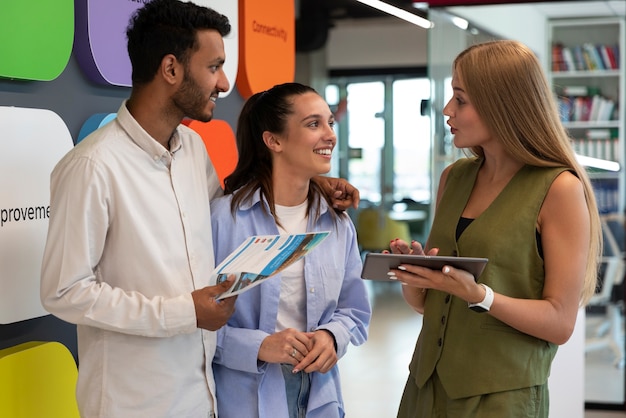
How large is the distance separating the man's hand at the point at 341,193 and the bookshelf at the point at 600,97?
8.10m

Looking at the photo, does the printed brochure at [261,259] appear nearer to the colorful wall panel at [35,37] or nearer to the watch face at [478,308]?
the watch face at [478,308]

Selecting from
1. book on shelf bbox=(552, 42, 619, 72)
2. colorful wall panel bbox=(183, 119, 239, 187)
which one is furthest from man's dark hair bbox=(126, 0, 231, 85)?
book on shelf bbox=(552, 42, 619, 72)

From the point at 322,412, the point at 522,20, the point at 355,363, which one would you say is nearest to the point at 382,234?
the point at 522,20

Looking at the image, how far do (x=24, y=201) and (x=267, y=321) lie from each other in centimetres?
73

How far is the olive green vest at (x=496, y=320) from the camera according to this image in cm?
208

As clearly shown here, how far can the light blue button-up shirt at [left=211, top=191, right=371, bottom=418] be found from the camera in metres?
2.18

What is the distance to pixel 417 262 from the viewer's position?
192 centimetres

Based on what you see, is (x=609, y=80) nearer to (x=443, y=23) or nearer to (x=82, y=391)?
(x=443, y=23)

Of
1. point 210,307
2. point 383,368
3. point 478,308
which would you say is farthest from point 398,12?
point 210,307

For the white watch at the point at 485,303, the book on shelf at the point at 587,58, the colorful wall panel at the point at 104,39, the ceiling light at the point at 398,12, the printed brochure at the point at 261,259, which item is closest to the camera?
the printed brochure at the point at 261,259

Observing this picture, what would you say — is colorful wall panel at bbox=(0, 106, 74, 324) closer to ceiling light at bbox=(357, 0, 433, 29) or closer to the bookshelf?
ceiling light at bbox=(357, 0, 433, 29)

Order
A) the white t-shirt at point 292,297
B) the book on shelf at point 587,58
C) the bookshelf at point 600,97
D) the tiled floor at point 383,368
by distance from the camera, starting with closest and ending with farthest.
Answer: the white t-shirt at point 292,297 < the tiled floor at point 383,368 < the bookshelf at point 600,97 < the book on shelf at point 587,58

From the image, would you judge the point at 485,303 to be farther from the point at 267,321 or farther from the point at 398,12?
the point at 398,12

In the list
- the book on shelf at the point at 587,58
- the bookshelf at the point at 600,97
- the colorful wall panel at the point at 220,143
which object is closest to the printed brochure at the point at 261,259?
the colorful wall panel at the point at 220,143
